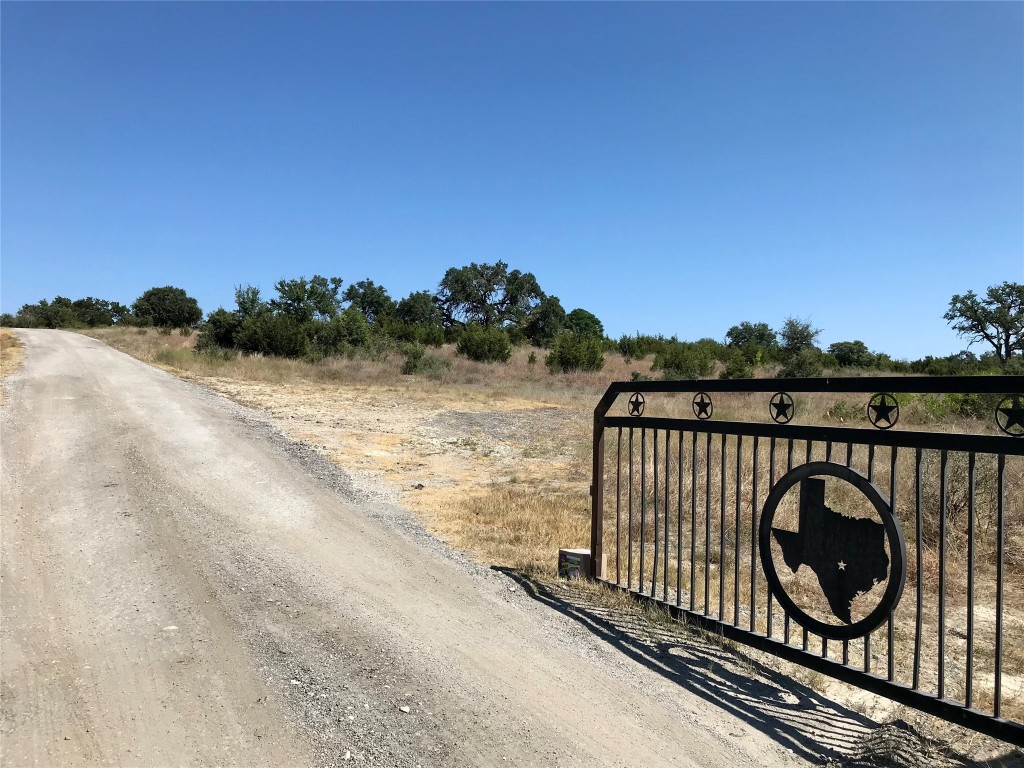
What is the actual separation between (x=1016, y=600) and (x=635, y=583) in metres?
3.21

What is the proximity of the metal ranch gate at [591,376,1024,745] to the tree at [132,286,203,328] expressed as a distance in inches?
3551

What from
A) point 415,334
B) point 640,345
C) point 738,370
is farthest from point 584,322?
point 738,370

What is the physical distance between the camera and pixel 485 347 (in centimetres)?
4444

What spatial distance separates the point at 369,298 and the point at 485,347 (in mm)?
51443

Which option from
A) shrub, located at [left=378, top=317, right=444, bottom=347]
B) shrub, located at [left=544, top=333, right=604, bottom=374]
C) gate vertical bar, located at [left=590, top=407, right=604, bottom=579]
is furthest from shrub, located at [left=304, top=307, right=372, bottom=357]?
gate vertical bar, located at [left=590, top=407, right=604, bottom=579]

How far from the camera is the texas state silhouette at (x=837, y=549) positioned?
3.55 metres

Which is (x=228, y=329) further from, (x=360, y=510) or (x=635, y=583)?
(x=635, y=583)

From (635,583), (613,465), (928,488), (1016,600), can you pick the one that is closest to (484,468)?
(613,465)

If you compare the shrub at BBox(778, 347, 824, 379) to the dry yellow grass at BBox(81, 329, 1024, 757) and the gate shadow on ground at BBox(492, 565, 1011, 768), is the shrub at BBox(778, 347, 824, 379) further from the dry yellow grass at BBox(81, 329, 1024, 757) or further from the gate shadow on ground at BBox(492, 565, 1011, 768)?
the gate shadow on ground at BBox(492, 565, 1011, 768)

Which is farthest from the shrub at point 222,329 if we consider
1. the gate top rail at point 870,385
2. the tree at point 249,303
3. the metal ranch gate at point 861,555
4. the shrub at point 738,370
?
the gate top rail at point 870,385

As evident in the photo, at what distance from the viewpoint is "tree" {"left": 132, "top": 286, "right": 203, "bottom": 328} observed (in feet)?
283

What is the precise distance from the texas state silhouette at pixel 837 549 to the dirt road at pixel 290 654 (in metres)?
0.89

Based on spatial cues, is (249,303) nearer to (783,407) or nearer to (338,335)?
(338,335)

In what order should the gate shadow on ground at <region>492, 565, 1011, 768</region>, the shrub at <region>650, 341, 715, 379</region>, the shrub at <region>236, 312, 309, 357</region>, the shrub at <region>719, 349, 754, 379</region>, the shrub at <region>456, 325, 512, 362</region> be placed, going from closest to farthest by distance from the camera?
the gate shadow on ground at <region>492, 565, 1011, 768</region>, the shrub at <region>236, 312, 309, 357</region>, the shrub at <region>719, 349, 754, 379</region>, the shrub at <region>650, 341, 715, 379</region>, the shrub at <region>456, 325, 512, 362</region>
